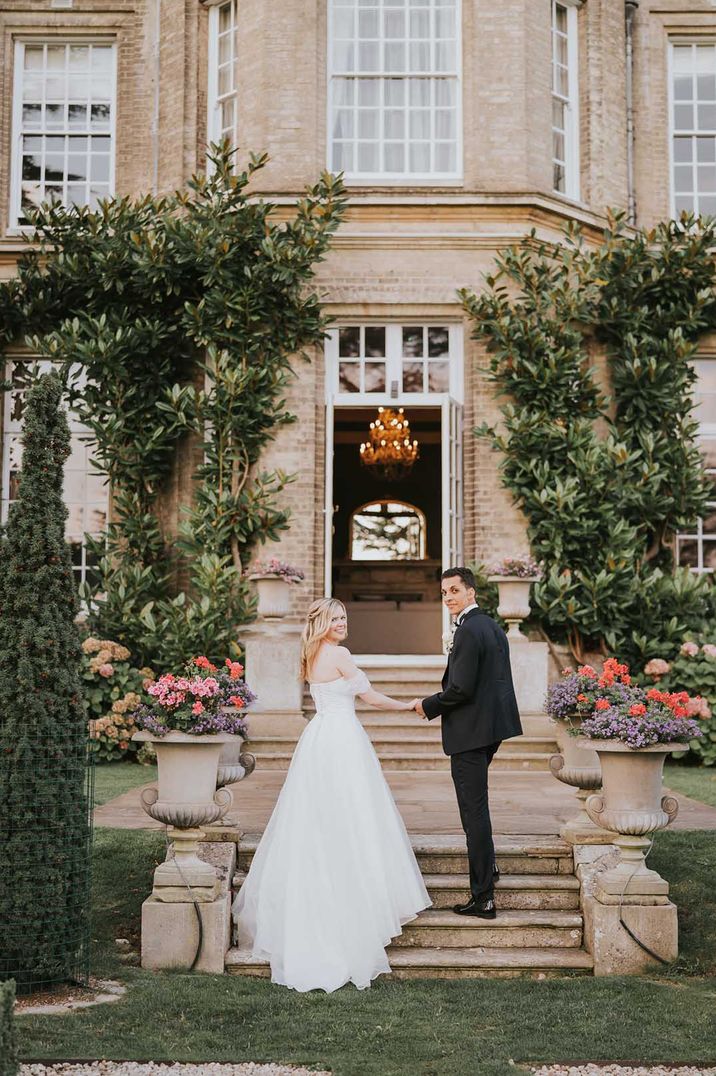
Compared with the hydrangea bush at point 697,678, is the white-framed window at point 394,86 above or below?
above

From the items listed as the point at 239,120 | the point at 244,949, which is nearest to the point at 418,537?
the point at 239,120

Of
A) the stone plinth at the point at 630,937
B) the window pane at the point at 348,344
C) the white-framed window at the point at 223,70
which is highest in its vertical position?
the white-framed window at the point at 223,70

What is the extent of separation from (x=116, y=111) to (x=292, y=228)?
12.2 feet

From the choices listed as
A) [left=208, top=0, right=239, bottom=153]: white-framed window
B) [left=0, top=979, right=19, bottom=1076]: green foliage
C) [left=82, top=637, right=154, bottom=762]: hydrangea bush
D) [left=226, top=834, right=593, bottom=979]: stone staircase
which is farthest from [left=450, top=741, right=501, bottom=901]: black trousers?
[left=208, top=0, right=239, bottom=153]: white-framed window

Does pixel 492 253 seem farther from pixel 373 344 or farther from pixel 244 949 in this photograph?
pixel 244 949

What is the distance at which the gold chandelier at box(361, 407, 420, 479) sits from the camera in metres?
17.2

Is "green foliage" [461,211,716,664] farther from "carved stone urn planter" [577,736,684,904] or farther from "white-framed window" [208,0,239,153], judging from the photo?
"carved stone urn planter" [577,736,684,904]

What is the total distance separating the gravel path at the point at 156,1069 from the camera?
4.63 metres

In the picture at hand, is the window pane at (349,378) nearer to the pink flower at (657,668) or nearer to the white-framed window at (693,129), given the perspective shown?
the pink flower at (657,668)

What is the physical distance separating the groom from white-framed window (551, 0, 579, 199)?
8.60m

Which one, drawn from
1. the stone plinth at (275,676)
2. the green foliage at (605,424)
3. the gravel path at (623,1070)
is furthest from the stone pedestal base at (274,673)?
the gravel path at (623,1070)

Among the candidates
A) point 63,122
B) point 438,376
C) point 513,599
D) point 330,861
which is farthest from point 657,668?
point 63,122

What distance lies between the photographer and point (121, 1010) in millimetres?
5395

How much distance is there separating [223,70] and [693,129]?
18.7ft
